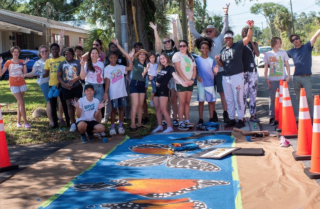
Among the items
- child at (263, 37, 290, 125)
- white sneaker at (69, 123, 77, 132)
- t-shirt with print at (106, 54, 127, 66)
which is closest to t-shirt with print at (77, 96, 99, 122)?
white sneaker at (69, 123, 77, 132)

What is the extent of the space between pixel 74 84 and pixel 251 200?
5.72 m

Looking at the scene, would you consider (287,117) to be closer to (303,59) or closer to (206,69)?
(303,59)

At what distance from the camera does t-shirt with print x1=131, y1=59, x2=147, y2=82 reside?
938 cm

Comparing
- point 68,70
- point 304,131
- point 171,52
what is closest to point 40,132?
point 68,70

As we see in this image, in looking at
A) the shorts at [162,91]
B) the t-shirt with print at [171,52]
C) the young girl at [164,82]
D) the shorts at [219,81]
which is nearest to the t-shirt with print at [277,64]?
the shorts at [219,81]

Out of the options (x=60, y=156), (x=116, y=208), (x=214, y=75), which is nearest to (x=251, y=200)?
(x=116, y=208)

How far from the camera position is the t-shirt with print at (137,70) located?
30.8ft

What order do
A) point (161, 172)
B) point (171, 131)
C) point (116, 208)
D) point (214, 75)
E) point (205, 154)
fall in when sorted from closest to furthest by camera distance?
point (116, 208), point (161, 172), point (205, 154), point (171, 131), point (214, 75)

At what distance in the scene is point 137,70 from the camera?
9.46 metres

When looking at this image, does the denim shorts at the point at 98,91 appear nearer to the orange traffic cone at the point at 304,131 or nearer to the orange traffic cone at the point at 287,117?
the orange traffic cone at the point at 287,117

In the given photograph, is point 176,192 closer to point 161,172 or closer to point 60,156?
point 161,172

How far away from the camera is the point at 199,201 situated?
4801 millimetres

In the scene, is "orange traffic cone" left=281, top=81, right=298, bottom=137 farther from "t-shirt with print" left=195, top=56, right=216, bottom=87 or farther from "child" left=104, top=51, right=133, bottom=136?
"child" left=104, top=51, right=133, bottom=136

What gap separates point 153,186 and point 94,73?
4331mm
